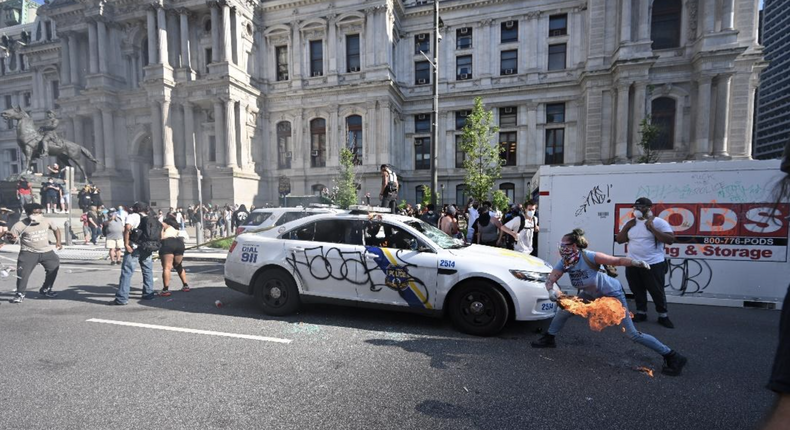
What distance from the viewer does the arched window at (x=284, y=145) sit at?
31.7m

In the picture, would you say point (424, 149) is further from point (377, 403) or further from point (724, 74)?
point (377, 403)

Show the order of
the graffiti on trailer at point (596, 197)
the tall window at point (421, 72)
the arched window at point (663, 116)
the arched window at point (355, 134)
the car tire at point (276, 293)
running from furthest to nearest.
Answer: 1. the tall window at point (421, 72)
2. the arched window at point (355, 134)
3. the arched window at point (663, 116)
4. the graffiti on trailer at point (596, 197)
5. the car tire at point (276, 293)

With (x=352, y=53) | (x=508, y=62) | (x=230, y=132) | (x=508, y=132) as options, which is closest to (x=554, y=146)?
(x=508, y=132)

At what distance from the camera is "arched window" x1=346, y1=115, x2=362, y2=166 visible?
→ 29984 millimetres

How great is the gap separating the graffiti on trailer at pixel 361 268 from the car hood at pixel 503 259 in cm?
80

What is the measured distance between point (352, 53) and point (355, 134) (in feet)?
23.1

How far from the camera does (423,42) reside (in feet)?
106

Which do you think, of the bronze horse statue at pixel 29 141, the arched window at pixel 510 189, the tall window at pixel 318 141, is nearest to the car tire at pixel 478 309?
the arched window at pixel 510 189

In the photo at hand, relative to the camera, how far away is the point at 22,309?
20.3 ft

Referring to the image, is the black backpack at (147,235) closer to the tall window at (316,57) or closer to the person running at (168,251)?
the person running at (168,251)

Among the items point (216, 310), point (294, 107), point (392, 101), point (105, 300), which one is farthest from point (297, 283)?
point (294, 107)

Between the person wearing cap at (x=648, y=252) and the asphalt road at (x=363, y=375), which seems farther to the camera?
the person wearing cap at (x=648, y=252)

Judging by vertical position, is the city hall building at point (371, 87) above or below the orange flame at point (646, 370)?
above

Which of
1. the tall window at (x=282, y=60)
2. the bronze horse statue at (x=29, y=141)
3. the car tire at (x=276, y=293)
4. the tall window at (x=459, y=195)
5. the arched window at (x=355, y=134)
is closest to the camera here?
the car tire at (x=276, y=293)
